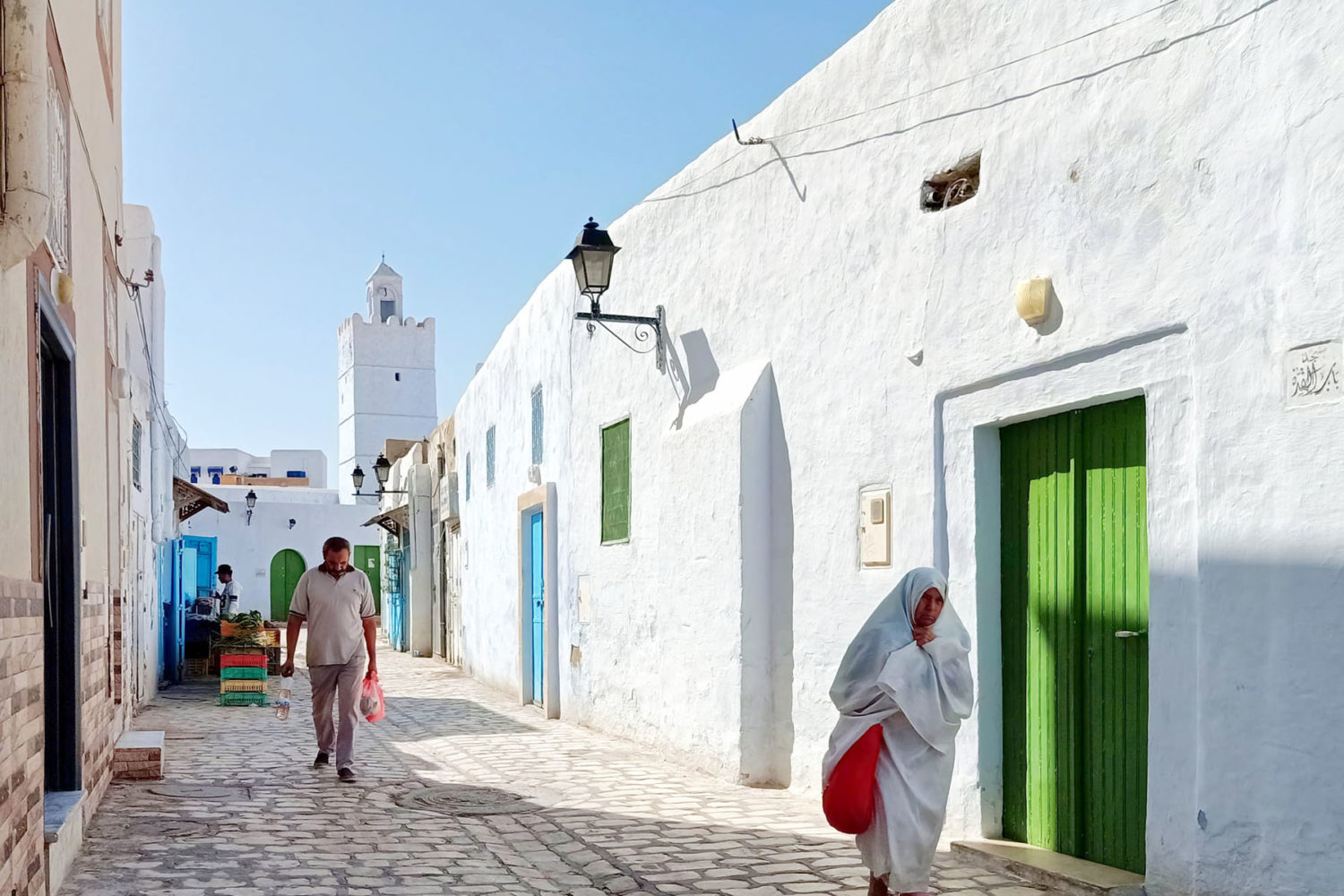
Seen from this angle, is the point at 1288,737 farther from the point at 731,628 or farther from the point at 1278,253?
the point at 731,628

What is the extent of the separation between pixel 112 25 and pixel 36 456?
15.7 feet

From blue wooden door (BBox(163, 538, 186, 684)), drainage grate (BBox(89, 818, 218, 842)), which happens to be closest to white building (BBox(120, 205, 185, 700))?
blue wooden door (BBox(163, 538, 186, 684))

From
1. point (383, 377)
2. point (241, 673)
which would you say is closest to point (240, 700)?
point (241, 673)

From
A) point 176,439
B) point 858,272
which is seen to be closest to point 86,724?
point 858,272

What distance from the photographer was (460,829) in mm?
6723

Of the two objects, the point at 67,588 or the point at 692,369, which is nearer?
the point at 67,588

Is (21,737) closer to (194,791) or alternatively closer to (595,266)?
(194,791)

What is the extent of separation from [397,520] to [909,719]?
2055 cm

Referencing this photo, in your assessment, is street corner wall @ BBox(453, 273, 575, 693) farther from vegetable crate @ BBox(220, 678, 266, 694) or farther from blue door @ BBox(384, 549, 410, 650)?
blue door @ BBox(384, 549, 410, 650)

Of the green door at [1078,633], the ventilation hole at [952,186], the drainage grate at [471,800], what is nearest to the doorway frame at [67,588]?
the drainage grate at [471,800]

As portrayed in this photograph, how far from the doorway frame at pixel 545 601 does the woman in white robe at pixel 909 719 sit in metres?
7.67

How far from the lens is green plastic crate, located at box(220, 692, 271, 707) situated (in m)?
13.4

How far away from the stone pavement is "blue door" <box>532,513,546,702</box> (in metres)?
2.89

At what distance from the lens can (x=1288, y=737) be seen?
14.0 ft
